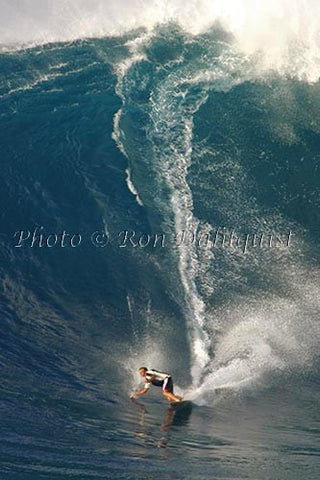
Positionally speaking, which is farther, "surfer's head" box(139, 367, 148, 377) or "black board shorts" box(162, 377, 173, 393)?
"surfer's head" box(139, 367, 148, 377)

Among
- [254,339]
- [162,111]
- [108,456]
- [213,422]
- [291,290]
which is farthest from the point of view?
[162,111]

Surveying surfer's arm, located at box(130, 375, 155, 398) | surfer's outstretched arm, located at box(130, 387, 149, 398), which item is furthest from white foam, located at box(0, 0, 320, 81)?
surfer's outstretched arm, located at box(130, 387, 149, 398)

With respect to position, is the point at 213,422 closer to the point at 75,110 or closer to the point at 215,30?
the point at 75,110

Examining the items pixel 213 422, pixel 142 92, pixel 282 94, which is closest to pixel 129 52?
pixel 142 92

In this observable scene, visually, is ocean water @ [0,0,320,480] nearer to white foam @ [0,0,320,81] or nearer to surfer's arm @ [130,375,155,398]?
white foam @ [0,0,320,81]

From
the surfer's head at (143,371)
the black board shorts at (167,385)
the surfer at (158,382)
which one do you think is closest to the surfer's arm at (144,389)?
the surfer at (158,382)

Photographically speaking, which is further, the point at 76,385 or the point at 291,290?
the point at 291,290
